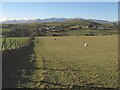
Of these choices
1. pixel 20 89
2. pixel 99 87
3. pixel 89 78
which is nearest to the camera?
pixel 20 89

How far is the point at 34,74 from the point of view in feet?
56.2

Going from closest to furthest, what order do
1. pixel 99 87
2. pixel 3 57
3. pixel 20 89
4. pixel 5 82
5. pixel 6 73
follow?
1. pixel 20 89
2. pixel 99 87
3. pixel 5 82
4. pixel 6 73
5. pixel 3 57

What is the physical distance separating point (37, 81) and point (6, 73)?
9.46 feet

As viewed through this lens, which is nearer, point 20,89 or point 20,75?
point 20,89

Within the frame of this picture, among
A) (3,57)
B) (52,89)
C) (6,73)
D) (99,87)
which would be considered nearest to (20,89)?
(52,89)

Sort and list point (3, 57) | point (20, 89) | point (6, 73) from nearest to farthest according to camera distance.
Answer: point (20, 89)
point (6, 73)
point (3, 57)

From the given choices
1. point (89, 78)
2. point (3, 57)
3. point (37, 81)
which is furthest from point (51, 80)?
point (3, 57)

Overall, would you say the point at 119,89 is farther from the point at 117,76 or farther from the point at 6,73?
the point at 6,73

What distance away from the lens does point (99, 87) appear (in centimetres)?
1327

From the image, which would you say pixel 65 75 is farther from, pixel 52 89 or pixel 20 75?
pixel 52 89

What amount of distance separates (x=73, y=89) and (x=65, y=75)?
4299 millimetres

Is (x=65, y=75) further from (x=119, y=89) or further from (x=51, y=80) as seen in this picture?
(x=119, y=89)

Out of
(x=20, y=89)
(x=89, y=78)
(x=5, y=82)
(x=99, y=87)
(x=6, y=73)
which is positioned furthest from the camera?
(x=6, y=73)

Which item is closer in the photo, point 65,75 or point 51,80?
point 51,80
